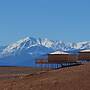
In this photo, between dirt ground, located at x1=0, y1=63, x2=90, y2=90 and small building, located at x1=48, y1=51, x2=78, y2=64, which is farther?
small building, located at x1=48, y1=51, x2=78, y2=64

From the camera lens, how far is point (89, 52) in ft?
209

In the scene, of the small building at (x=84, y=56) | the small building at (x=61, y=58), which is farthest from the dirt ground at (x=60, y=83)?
the small building at (x=84, y=56)

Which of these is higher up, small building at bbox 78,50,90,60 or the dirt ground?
small building at bbox 78,50,90,60

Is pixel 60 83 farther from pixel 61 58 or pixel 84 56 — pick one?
pixel 84 56

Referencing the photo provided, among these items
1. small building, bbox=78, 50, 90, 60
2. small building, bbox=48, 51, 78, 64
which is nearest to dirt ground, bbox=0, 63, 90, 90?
small building, bbox=48, 51, 78, 64

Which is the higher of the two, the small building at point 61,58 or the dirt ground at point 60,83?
the small building at point 61,58

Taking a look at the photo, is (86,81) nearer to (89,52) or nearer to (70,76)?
(70,76)

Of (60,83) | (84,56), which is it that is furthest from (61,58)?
(60,83)

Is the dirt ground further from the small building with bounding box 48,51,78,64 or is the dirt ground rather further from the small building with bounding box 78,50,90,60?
the small building with bounding box 78,50,90,60

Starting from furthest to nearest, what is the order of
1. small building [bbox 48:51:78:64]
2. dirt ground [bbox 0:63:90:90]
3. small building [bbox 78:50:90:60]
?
small building [bbox 78:50:90:60] → small building [bbox 48:51:78:64] → dirt ground [bbox 0:63:90:90]

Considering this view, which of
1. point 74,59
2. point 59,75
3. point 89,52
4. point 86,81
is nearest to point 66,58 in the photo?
point 74,59

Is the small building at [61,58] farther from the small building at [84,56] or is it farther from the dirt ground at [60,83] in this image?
the dirt ground at [60,83]

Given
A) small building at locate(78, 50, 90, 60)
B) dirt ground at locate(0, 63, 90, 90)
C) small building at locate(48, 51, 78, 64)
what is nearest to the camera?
dirt ground at locate(0, 63, 90, 90)

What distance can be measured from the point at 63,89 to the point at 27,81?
17.7 ft
